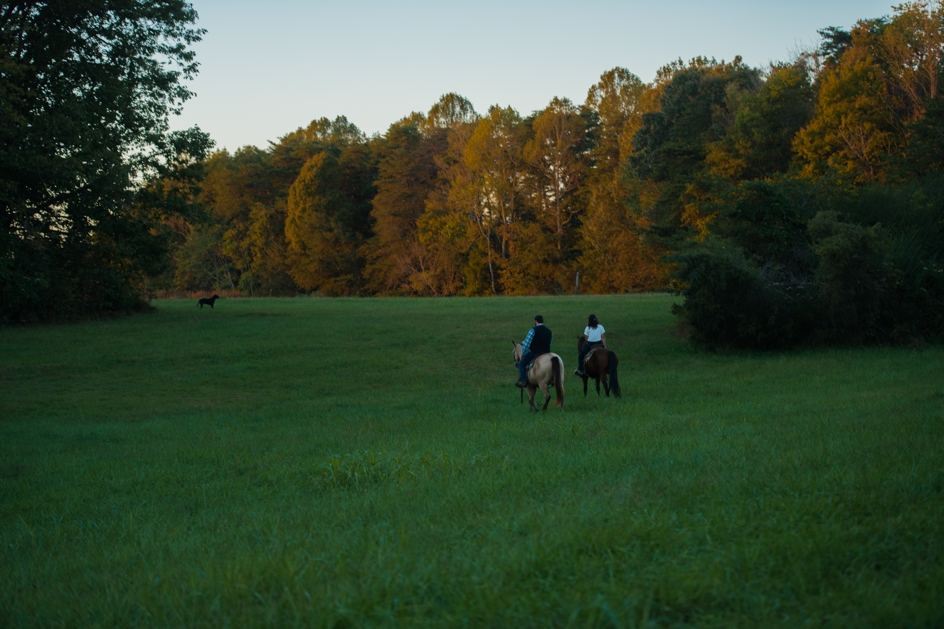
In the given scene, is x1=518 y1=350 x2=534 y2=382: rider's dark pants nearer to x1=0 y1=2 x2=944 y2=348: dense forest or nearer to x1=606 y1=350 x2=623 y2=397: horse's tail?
x1=606 y1=350 x2=623 y2=397: horse's tail

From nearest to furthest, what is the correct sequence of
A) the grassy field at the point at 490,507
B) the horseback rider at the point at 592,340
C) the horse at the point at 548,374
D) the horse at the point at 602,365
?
the grassy field at the point at 490,507 → the horse at the point at 548,374 → the horse at the point at 602,365 → the horseback rider at the point at 592,340

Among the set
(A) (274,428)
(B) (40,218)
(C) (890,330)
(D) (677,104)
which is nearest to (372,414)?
(A) (274,428)

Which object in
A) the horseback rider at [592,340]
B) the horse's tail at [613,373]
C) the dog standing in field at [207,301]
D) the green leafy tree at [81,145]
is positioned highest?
the green leafy tree at [81,145]

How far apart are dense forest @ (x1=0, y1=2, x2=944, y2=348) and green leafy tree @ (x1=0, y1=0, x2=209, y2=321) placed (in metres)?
0.60

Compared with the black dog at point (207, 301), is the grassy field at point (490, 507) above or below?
below

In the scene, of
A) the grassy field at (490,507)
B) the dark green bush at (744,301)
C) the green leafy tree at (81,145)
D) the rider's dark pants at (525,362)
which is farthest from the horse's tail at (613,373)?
the green leafy tree at (81,145)

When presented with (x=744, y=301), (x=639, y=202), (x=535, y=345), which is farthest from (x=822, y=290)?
(x=639, y=202)

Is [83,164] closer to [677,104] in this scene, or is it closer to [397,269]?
[677,104]

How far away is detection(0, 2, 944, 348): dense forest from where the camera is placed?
1006 inches

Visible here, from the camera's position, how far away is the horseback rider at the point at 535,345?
50.6 ft

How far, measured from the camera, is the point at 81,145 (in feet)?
99.6

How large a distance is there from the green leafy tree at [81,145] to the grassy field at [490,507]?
13.2 m

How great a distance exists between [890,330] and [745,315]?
15.8 ft

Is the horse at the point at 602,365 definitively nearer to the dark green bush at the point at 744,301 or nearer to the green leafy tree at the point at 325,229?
the dark green bush at the point at 744,301
